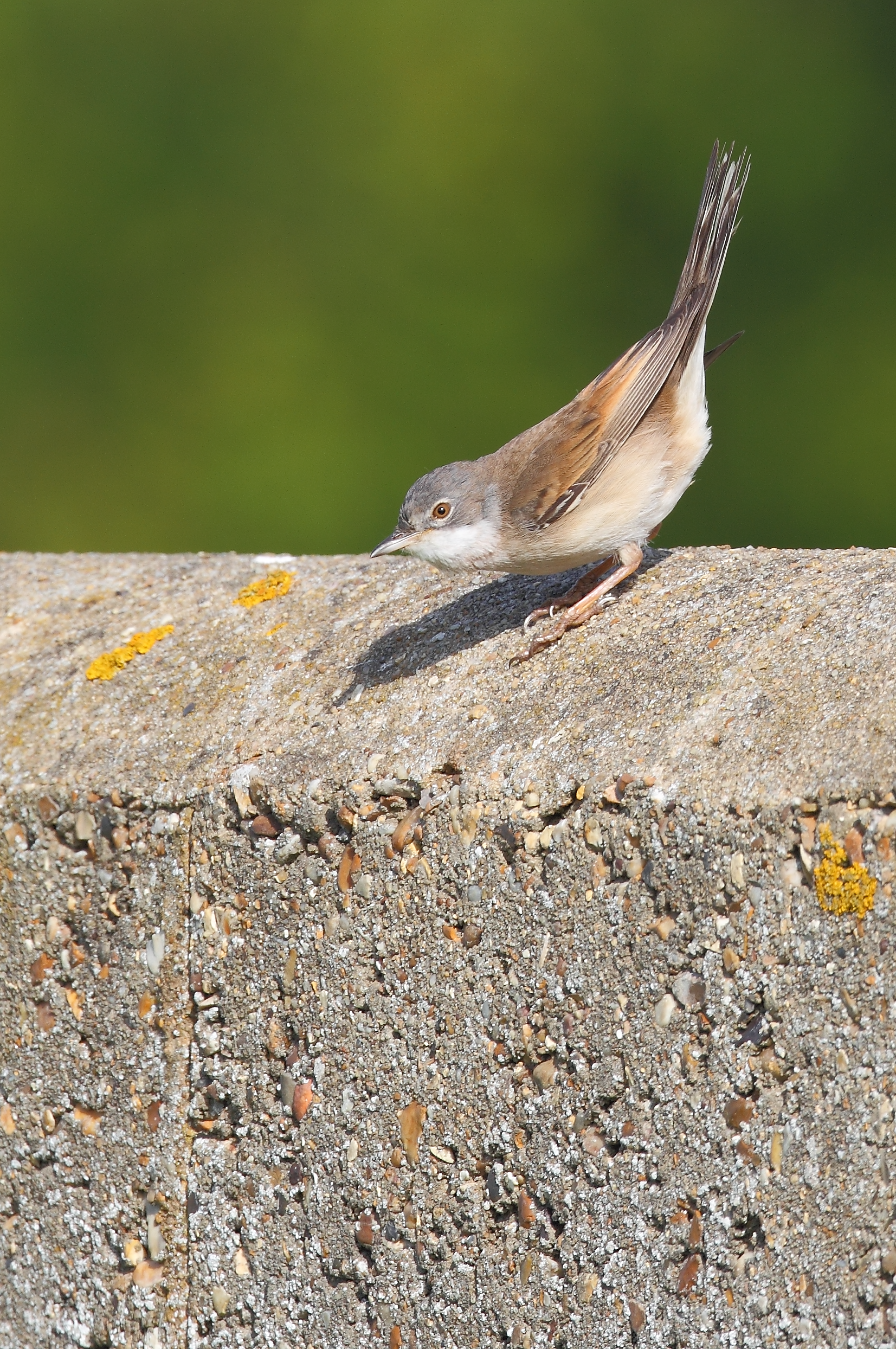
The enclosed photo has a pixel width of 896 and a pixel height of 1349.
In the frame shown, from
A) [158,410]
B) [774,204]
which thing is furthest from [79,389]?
[774,204]

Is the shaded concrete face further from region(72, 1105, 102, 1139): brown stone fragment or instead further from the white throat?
the white throat

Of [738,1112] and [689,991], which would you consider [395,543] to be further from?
[738,1112]

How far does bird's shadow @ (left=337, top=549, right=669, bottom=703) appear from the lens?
2.20 m

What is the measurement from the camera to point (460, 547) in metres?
2.61

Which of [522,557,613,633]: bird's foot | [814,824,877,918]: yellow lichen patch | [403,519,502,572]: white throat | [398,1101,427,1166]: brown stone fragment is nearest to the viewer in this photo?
[814,824,877,918]: yellow lichen patch

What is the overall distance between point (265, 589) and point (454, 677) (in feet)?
2.12

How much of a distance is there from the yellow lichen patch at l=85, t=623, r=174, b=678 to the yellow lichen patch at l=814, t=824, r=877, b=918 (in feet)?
4.92

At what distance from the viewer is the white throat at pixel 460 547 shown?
2574 millimetres

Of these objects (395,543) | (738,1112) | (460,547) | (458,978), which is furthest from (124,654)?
(738,1112)

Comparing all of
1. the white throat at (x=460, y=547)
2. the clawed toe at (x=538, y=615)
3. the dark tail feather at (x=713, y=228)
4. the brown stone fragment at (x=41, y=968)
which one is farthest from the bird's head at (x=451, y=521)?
the brown stone fragment at (x=41, y=968)

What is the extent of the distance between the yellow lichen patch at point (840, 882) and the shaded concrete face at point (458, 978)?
0.04 ft

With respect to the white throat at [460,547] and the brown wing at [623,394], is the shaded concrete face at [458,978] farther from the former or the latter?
the brown wing at [623,394]

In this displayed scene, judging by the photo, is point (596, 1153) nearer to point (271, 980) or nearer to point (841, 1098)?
point (841, 1098)

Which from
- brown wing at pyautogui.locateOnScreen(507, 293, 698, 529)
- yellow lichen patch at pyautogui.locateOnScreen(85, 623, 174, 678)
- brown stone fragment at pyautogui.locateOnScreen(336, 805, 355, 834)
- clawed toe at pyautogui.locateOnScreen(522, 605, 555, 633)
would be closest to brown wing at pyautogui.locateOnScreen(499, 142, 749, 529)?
brown wing at pyautogui.locateOnScreen(507, 293, 698, 529)
